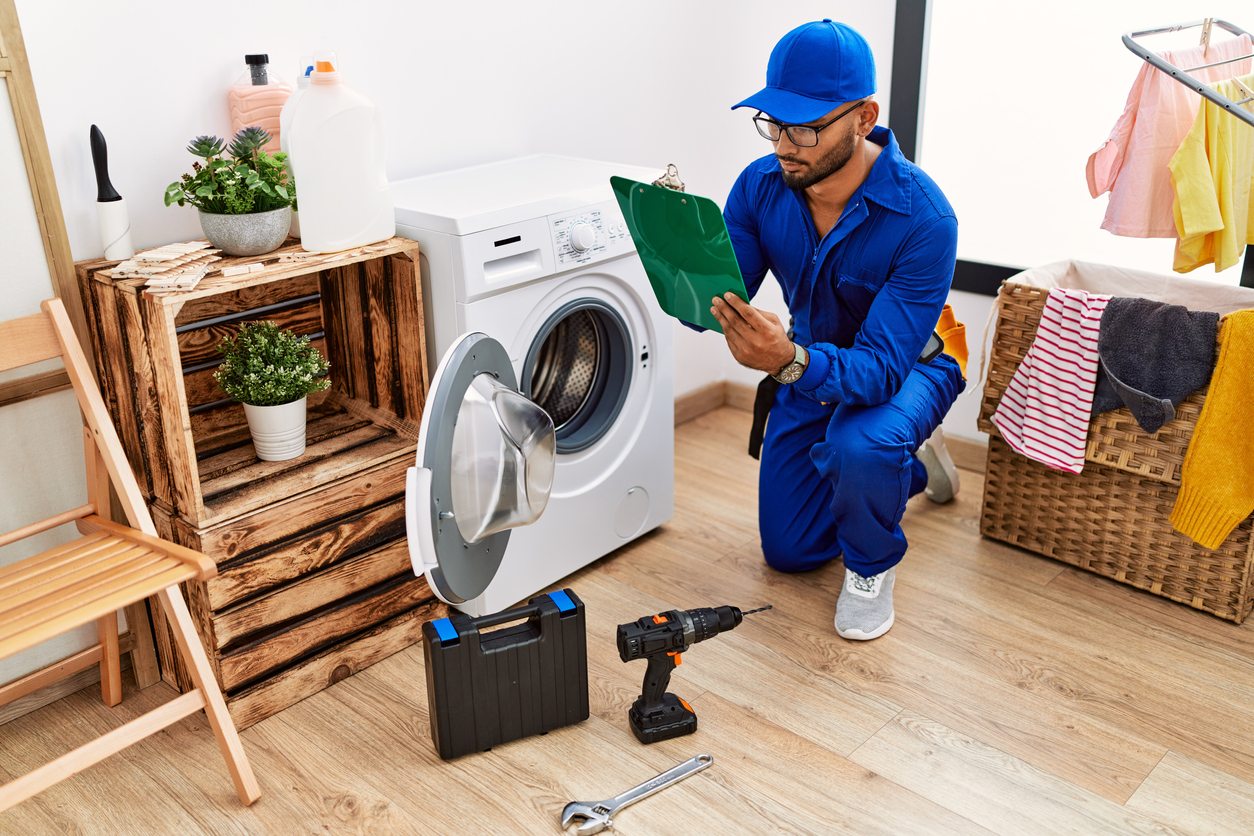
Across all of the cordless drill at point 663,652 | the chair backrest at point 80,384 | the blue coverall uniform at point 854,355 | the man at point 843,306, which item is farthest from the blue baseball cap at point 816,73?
the chair backrest at point 80,384

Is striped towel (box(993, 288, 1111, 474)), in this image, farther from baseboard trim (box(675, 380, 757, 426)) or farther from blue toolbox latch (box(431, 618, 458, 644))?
blue toolbox latch (box(431, 618, 458, 644))

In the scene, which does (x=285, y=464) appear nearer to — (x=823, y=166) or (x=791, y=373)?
(x=791, y=373)

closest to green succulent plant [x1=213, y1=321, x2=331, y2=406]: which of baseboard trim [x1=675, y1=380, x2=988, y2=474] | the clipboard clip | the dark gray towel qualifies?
the clipboard clip

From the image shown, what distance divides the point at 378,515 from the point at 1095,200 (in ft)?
6.85

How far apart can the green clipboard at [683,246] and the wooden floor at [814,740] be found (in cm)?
77

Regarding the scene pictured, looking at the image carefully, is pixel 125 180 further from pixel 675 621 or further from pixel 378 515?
pixel 675 621

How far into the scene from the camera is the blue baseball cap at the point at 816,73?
6.35 ft

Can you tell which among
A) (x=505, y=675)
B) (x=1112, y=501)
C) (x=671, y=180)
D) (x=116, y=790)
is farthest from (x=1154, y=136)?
(x=116, y=790)

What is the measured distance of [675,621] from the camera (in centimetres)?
189

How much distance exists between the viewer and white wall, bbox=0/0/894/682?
1.92 m

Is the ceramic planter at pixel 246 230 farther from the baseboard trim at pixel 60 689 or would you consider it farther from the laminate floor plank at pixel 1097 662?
the laminate floor plank at pixel 1097 662

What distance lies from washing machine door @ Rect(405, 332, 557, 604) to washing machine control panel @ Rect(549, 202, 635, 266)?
445 millimetres

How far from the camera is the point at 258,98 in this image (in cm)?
210

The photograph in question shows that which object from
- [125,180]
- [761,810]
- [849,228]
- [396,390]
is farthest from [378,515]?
[849,228]
